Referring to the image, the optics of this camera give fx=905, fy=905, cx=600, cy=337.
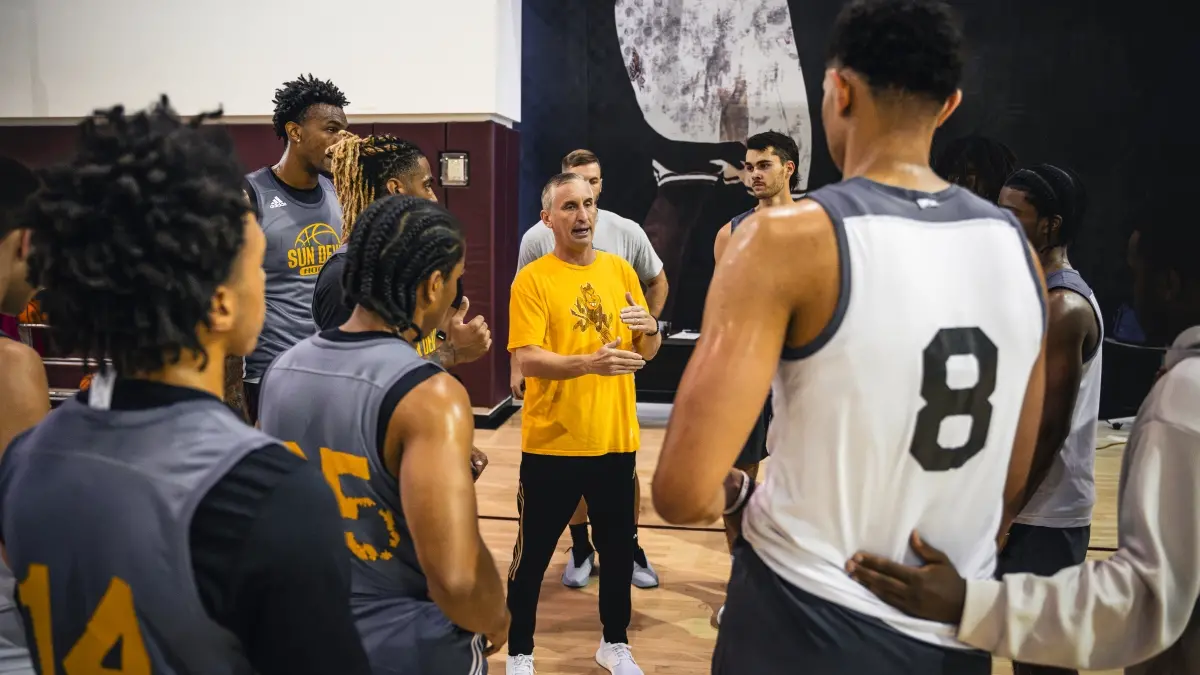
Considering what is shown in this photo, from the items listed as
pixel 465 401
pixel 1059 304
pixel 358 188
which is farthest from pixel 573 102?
pixel 465 401

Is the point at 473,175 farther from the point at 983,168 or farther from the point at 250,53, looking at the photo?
the point at 983,168

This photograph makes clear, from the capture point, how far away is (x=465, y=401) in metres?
1.44

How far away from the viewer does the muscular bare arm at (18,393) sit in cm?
137

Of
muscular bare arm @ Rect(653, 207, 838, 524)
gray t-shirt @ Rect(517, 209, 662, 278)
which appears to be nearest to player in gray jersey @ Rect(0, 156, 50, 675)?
muscular bare arm @ Rect(653, 207, 838, 524)

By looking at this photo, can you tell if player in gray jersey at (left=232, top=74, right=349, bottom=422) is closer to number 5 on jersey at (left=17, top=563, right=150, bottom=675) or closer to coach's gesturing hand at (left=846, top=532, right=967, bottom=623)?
number 5 on jersey at (left=17, top=563, right=150, bottom=675)

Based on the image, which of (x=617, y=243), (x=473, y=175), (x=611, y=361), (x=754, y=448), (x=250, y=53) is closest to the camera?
(x=611, y=361)

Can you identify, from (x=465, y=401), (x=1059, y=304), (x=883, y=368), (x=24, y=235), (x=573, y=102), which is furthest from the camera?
(x=573, y=102)

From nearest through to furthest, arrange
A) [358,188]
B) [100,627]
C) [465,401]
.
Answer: [100,627], [465,401], [358,188]

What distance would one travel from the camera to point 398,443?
141 centimetres

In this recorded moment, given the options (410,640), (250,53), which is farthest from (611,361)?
(250,53)

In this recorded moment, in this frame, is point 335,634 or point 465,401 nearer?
point 335,634

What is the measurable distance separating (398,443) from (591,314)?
5.07ft

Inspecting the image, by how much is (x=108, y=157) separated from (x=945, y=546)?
118 cm

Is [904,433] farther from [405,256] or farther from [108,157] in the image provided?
[108,157]
